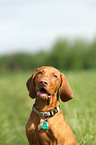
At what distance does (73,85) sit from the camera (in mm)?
9781

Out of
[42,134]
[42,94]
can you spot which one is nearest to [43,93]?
[42,94]

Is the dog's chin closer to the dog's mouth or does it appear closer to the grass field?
the dog's mouth

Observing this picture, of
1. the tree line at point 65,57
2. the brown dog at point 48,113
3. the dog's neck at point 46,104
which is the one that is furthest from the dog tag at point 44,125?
the tree line at point 65,57

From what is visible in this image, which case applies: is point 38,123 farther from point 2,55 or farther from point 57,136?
point 2,55

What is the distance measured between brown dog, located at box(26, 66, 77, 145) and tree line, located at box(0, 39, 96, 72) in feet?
71.8

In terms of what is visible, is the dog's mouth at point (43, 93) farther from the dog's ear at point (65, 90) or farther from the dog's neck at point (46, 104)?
the dog's ear at point (65, 90)

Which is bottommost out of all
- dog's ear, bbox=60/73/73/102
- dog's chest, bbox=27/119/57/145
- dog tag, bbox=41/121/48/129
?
dog's chest, bbox=27/119/57/145

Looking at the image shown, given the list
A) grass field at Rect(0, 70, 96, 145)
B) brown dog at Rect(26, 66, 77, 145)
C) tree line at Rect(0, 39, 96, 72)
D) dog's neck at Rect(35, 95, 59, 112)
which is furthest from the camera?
tree line at Rect(0, 39, 96, 72)

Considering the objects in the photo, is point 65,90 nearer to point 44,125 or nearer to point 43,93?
point 43,93

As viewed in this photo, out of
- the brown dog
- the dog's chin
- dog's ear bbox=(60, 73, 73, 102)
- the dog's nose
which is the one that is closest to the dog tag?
the brown dog

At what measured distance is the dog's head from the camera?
3.63 metres

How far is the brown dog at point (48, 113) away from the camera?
3.72 m

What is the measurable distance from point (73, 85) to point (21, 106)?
2173mm

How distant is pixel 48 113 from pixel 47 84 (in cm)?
51
